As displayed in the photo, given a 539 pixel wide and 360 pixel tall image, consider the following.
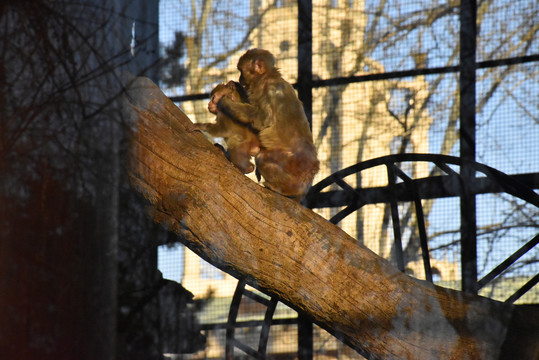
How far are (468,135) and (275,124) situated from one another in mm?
636

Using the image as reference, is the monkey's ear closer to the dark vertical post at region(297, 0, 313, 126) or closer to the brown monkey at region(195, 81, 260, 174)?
the brown monkey at region(195, 81, 260, 174)

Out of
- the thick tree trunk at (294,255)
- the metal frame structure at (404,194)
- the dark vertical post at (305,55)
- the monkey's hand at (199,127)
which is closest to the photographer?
the thick tree trunk at (294,255)

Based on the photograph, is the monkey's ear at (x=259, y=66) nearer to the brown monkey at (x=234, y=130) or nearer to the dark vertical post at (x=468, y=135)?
the brown monkey at (x=234, y=130)

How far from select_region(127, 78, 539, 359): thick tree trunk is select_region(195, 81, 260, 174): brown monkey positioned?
161 mm

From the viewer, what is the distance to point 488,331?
1167 millimetres

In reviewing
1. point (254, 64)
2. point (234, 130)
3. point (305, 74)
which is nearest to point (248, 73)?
point (254, 64)

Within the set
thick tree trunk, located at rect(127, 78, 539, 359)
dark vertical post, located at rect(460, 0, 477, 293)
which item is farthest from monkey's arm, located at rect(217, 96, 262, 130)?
dark vertical post, located at rect(460, 0, 477, 293)

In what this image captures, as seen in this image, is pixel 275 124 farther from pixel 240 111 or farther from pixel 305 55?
pixel 305 55

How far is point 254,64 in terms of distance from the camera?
137cm

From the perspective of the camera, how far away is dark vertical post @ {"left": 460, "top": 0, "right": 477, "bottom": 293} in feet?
5.32

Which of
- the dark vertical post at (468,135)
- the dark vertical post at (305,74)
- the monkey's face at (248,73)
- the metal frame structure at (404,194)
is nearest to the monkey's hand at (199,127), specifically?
the monkey's face at (248,73)

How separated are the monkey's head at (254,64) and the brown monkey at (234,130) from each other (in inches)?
1.3

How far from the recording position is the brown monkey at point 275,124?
135 cm

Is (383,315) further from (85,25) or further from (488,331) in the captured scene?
(85,25)
